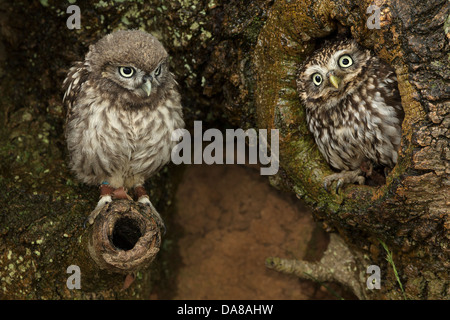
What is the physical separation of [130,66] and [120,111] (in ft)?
0.91

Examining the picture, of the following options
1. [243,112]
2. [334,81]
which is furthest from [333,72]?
[243,112]

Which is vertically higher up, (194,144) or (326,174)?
(194,144)

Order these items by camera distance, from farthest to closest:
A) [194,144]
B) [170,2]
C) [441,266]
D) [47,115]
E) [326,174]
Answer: [194,144] < [47,115] < [170,2] < [326,174] < [441,266]

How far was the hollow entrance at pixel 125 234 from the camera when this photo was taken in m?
2.60

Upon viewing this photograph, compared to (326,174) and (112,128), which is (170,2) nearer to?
(112,128)

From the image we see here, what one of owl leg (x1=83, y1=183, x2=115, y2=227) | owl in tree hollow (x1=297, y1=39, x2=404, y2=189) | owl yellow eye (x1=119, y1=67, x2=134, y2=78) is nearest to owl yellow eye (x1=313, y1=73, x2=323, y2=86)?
owl in tree hollow (x1=297, y1=39, x2=404, y2=189)

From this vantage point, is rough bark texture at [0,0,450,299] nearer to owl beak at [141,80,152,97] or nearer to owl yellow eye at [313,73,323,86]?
owl yellow eye at [313,73,323,86]

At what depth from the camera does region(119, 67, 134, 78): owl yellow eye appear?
278 cm

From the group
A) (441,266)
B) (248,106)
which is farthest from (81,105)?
(441,266)

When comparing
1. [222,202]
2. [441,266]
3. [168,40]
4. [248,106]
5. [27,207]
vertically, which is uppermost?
[168,40]

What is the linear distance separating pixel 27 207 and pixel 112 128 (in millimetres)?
738

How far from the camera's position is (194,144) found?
385cm

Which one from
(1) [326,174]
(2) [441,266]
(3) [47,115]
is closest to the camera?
(2) [441,266]

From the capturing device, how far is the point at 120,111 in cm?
288
